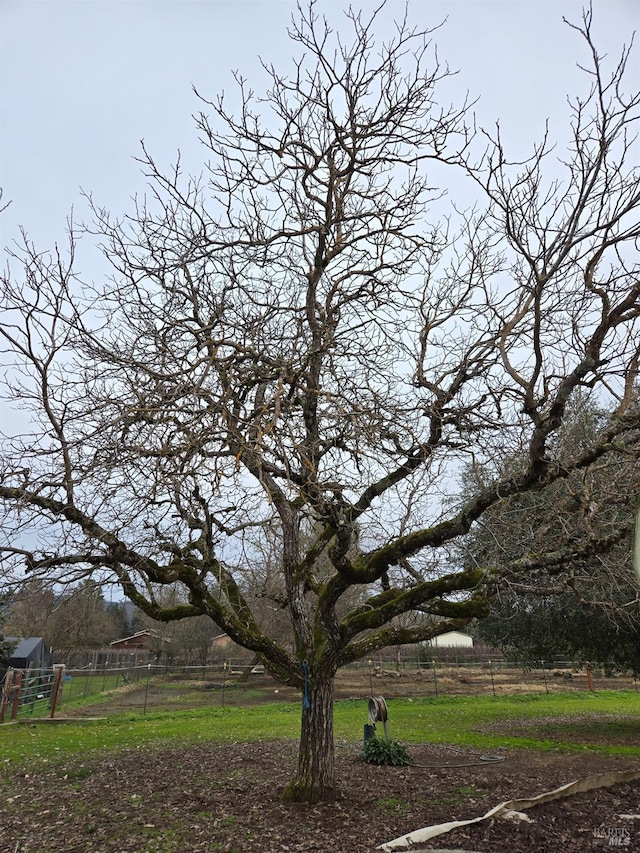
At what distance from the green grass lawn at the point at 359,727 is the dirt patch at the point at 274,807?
79.8 inches

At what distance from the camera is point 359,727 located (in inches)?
562

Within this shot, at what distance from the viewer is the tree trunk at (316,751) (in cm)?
614

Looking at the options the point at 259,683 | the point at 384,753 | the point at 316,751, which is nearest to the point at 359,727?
the point at 384,753

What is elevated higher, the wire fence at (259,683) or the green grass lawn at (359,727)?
the wire fence at (259,683)

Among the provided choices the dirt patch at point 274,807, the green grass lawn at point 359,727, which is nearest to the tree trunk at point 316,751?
the dirt patch at point 274,807

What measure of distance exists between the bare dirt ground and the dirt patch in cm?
2

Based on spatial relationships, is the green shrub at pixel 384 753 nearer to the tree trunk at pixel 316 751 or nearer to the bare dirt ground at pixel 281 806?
the bare dirt ground at pixel 281 806

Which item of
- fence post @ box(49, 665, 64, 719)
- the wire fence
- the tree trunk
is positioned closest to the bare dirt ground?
the tree trunk

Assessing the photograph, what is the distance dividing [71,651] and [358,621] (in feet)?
105

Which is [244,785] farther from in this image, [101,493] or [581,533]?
[581,533]

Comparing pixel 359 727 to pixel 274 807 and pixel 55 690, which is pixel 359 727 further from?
pixel 274 807

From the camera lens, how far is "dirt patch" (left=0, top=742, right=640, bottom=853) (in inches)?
Answer: 198

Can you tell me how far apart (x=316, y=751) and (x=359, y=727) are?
8.99 m

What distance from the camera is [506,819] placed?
540 cm
